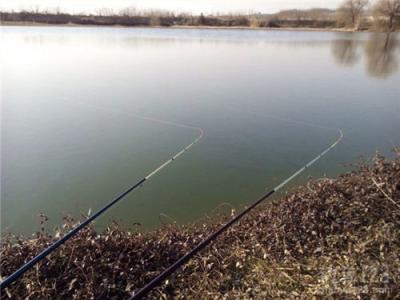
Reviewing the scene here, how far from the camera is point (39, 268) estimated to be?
1970 mm

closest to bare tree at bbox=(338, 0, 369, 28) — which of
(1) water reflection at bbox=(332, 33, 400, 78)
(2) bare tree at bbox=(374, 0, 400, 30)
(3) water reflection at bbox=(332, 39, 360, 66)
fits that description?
(2) bare tree at bbox=(374, 0, 400, 30)

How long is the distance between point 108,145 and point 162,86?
3.59 meters

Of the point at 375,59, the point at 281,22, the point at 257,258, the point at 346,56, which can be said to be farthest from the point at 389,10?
the point at 257,258

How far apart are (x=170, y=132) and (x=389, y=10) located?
107ft

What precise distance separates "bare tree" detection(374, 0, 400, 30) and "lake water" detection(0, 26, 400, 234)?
24052mm

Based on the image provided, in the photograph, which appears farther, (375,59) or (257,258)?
(375,59)

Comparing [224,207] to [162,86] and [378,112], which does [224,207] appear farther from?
[162,86]

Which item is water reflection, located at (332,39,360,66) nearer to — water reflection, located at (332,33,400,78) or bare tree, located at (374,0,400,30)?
water reflection, located at (332,33,400,78)

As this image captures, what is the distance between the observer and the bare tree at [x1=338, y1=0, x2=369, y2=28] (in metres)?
33.3

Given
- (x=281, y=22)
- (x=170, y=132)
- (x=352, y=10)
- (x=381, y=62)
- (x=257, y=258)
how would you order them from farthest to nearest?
(x=281, y=22) → (x=352, y=10) → (x=381, y=62) → (x=170, y=132) → (x=257, y=258)

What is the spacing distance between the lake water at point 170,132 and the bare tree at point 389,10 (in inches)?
947

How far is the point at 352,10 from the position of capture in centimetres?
3344

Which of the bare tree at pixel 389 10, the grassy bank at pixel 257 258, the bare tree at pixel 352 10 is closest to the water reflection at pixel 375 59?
the grassy bank at pixel 257 258

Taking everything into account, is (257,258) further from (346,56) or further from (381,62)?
(346,56)
